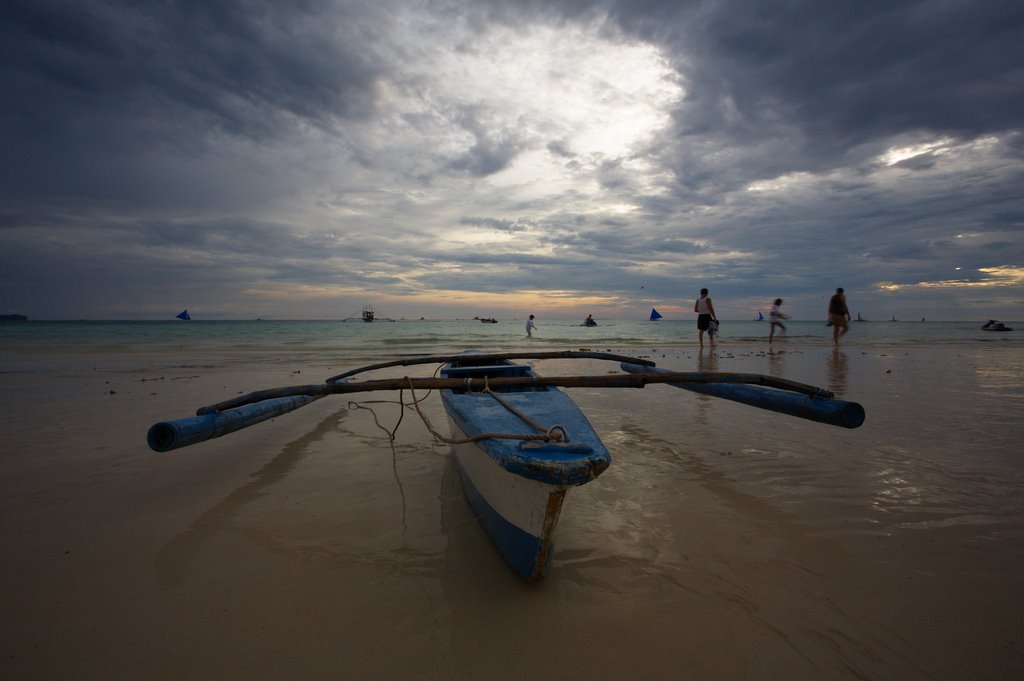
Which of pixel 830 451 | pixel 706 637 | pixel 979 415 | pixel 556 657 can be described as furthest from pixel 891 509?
pixel 979 415

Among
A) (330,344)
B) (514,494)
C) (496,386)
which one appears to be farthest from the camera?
(330,344)

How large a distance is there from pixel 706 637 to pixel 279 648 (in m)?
2.23

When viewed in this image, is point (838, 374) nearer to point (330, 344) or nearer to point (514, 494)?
point (514, 494)

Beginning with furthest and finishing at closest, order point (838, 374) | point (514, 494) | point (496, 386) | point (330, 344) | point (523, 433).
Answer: point (330, 344), point (838, 374), point (496, 386), point (523, 433), point (514, 494)

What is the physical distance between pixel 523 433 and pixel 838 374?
11.0 meters

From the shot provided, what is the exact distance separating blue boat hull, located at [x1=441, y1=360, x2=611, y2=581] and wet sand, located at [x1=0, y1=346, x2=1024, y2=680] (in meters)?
0.23

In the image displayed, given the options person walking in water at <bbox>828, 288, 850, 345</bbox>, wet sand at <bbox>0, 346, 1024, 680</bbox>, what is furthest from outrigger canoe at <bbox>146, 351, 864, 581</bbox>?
person walking in water at <bbox>828, 288, 850, 345</bbox>

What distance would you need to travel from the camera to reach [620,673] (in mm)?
2082

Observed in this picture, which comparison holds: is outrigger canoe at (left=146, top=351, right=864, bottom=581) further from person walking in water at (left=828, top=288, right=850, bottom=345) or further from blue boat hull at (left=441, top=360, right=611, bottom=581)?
person walking in water at (left=828, top=288, right=850, bottom=345)

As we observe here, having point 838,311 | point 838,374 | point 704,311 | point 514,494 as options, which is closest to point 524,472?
point 514,494

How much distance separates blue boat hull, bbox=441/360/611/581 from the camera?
2.17 metres

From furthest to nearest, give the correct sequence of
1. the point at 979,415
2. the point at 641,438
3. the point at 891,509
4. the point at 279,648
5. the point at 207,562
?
1. the point at 979,415
2. the point at 641,438
3. the point at 891,509
4. the point at 207,562
5. the point at 279,648

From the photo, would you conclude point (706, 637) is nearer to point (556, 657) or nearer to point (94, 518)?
point (556, 657)

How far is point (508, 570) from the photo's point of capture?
285cm
